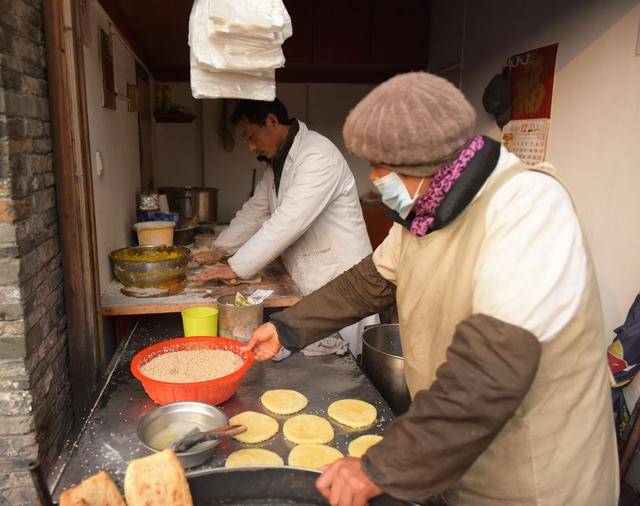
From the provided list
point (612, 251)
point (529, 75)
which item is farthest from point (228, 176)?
point (612, 251)

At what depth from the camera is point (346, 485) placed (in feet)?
3.37

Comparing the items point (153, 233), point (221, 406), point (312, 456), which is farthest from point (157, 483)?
point (153, 233)

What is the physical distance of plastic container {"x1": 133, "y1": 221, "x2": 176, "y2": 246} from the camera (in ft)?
10.00

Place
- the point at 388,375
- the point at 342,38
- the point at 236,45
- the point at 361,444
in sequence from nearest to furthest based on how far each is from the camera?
the point at 361,444 < the point at 236,45 < the point at 388,375 < the point at 342,38

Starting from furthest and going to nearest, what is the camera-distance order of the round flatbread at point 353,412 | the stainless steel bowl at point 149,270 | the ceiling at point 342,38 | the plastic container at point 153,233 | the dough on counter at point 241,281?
the ceiling at point 342,38
the plastic container at point 153,233
the dough on counter at point 241,281
the stainless steel bowl at point 149,270
the round flatbread at point 353,412

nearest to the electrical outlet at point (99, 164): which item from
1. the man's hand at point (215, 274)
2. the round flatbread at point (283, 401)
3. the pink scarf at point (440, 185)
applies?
the man's hand at point (215, 274)

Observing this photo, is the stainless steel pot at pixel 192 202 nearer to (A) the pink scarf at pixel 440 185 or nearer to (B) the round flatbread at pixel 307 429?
(B) the round flatbread at pixel 307 429

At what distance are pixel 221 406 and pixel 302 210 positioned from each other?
3.89 ft

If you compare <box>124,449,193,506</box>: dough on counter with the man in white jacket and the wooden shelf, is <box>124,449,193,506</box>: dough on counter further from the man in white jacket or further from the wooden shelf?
the wooden shelf

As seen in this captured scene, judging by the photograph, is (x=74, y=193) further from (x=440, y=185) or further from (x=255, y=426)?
(x=440, y=185)

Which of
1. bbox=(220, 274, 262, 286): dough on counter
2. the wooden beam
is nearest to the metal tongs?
the wooden beam

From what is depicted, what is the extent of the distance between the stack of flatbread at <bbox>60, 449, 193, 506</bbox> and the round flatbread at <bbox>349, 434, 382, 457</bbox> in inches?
20.7

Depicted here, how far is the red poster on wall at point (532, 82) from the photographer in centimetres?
327

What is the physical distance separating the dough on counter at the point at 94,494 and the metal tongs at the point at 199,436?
22 cm
